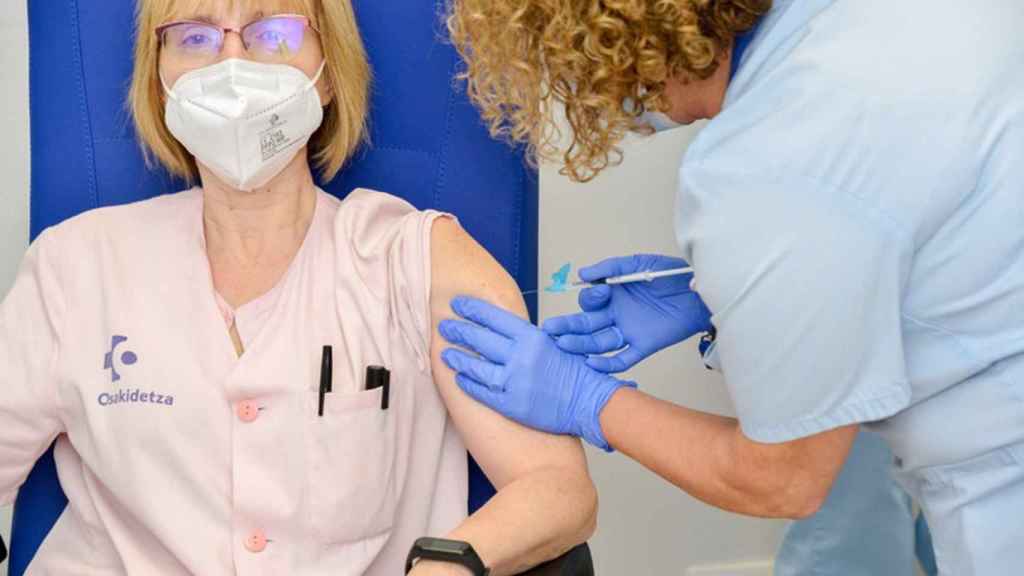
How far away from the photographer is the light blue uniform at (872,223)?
1.42 meters

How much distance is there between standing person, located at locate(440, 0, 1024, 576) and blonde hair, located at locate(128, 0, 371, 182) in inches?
15.4

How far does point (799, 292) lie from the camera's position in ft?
4.68

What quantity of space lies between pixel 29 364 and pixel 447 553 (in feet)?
2.51

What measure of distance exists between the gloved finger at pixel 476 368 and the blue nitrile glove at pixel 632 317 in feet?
0.40

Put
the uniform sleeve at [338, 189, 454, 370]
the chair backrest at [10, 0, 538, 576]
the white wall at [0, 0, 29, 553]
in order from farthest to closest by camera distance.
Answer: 1. the white wall at [0, 0, 29, 553]
2. the chair backrest at [10, 0, 538, 576]
3. the uniform sleeve at [338, 189, 454, 370]

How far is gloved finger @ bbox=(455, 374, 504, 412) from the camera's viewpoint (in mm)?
1902

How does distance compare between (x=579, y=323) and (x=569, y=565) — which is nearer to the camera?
(x=569, y=565)

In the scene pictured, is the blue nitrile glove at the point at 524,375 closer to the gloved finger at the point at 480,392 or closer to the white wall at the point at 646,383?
the gloved finger at the point at 480,392

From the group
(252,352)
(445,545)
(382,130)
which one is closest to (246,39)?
(382,130)

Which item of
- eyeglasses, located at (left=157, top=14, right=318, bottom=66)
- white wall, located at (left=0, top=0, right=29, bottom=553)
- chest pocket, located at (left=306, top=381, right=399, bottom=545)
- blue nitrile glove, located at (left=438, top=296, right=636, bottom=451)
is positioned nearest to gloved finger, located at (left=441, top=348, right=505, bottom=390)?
blue nitrile glove, located at (left=438, top=296, right=636, bottom=451)

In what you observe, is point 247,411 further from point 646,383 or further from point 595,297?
point 646,383

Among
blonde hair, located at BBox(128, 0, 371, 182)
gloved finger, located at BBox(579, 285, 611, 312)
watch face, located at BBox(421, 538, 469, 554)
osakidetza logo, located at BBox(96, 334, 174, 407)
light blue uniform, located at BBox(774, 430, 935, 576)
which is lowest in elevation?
light blue uniform, located at BBox(774, 430, 935, 576)

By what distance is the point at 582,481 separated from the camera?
190 cm

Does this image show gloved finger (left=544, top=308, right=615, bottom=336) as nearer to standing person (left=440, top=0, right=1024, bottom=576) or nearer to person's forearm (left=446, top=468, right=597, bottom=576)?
person's forearm (left=446, top=468, right=597, bottom=576)
